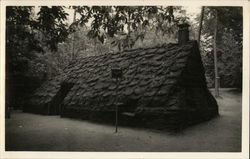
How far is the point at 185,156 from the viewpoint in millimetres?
4820

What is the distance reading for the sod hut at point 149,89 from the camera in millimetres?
6203

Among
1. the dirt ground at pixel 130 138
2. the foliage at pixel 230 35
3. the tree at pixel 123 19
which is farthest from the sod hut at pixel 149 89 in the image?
the tree at pixel 123 19

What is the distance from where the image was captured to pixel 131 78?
23.4 feet

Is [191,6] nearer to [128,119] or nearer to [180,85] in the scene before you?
[180,85]

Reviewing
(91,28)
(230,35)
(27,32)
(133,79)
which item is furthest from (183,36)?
(27,32)

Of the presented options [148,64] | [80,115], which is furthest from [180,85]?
[80,115]

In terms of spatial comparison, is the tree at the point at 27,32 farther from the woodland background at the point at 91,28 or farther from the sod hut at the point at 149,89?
the sod hut at the point at 149,89

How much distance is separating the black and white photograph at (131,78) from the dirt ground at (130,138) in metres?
0.02

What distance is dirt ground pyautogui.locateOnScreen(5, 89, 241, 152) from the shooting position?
494 centimetres

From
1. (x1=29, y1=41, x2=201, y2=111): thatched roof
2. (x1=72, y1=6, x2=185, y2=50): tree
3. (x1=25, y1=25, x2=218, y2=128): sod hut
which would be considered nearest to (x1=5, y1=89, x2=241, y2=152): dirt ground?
(x1=25, y1=25, x2=218, y2=128): sod hut

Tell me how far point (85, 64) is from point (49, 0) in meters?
4.33

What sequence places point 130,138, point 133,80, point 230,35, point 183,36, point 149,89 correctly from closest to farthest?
1. point 230,35
2. point 130,138
3. point 149,89
4. point 133,80
5. point 183,36

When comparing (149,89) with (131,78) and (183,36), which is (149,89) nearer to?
(131,78)

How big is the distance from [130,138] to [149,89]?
1393 mm
